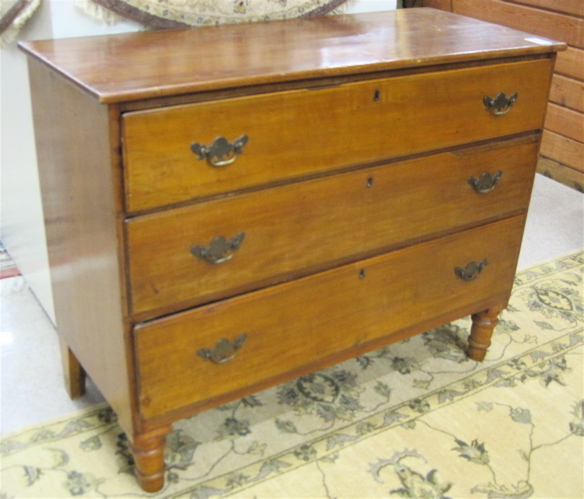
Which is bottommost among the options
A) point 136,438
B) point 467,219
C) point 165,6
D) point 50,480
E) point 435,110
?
point 50,480

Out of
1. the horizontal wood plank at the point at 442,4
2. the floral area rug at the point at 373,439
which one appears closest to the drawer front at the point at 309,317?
the floral area rug at the point at 373,439

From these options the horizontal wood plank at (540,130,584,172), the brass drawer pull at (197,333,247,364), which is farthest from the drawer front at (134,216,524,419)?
the horizontal wood plank at (540,130,584,172)

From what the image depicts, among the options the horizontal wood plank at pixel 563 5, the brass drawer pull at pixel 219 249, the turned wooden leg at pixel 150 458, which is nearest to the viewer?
the brass drawer pull at pixel 219 249

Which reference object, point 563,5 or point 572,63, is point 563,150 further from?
A: point 563,5

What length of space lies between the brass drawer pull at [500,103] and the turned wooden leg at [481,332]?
54 cm

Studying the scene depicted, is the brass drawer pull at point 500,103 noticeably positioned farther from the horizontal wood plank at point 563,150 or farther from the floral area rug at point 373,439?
the horizontal wood plank at point 563,150

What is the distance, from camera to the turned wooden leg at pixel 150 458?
53.8 inches

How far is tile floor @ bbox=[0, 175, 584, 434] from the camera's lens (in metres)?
1.65

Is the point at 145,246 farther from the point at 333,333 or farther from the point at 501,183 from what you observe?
the point at 501,183

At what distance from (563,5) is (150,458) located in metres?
2.29

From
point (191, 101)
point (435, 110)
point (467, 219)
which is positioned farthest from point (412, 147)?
point (191, 101)

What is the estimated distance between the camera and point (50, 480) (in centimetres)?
146

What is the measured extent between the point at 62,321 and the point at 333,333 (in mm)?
590

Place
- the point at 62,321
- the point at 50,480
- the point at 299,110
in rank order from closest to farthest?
the point at 299,110 < the point at 50,480 < the point at 62,321
